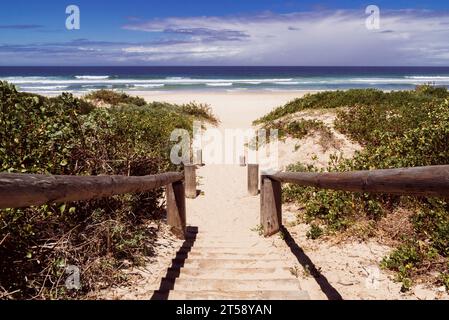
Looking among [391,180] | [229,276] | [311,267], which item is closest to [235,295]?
[229,276]

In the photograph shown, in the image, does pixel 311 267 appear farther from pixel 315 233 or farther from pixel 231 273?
pixel 315 233

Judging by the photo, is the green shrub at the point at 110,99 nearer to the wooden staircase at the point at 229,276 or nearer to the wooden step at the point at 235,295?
the wooden staircase at the point at 229,276

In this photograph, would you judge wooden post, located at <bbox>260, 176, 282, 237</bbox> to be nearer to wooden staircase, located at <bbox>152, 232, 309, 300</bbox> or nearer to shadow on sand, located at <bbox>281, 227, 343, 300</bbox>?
shadow on sand, located at <bbox>281, 227, 343, 300</bbox>

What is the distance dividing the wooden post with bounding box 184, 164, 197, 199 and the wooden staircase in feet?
11.1

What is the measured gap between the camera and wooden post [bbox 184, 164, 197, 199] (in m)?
9.45

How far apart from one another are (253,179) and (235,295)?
576 cm

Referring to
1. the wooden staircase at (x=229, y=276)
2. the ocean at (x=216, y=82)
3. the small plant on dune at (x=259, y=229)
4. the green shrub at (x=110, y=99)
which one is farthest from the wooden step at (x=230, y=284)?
the ocean at (x=216, y=82)

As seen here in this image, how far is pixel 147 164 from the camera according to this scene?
7133 millimetres

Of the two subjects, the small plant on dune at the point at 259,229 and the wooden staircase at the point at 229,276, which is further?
the small plant on dune at the point at 259,229

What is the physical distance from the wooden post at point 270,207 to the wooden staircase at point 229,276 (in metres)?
0.44

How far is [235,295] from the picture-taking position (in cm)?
380

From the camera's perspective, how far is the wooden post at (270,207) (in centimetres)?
650
